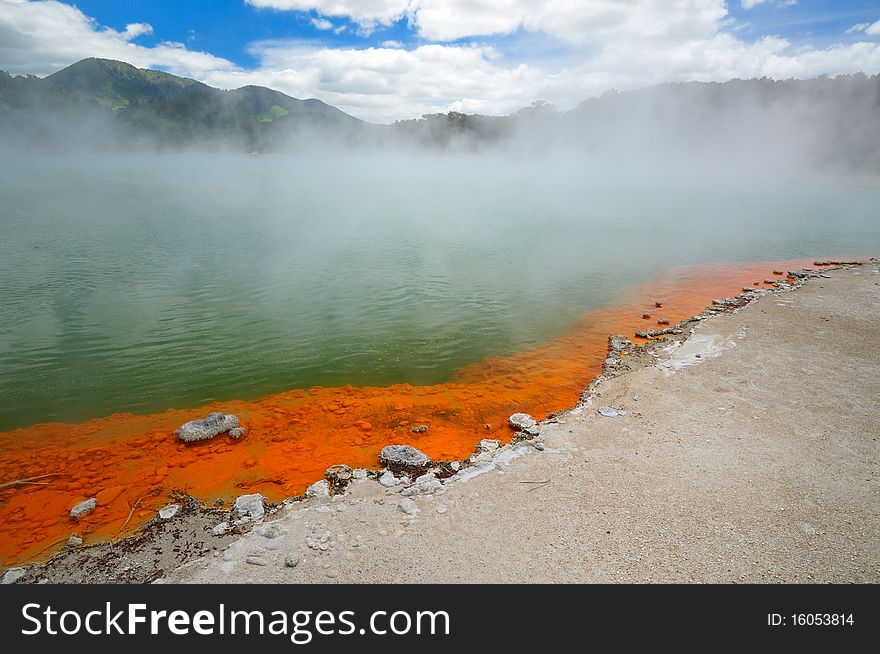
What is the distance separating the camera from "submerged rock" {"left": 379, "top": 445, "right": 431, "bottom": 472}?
21.4ft

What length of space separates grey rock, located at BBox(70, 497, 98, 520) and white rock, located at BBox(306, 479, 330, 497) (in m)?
2.99

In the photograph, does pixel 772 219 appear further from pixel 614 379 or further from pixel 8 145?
pixel 8 145

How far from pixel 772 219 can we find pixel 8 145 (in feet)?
579

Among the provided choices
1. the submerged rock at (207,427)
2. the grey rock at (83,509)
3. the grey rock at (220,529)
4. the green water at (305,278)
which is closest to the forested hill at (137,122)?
the green water at (305,278)

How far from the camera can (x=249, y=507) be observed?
18.5 ft

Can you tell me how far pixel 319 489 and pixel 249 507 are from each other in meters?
0.90

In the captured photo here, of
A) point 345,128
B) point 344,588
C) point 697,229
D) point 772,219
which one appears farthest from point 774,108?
point 345,128

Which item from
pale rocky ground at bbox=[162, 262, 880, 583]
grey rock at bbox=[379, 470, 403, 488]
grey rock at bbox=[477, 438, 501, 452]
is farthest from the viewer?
grey rock at bbox=[477, 438, 501, 452]

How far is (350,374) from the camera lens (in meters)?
10.5

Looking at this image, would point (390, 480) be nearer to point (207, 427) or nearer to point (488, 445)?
point (488, 445)

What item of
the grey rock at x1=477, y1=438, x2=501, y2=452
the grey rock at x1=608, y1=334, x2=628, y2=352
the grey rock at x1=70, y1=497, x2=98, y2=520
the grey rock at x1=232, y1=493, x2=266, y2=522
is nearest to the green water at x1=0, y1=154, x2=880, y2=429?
the grey rock at x1=608, y1=334, x2=628, y2=352

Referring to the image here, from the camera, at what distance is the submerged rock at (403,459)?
6.53m

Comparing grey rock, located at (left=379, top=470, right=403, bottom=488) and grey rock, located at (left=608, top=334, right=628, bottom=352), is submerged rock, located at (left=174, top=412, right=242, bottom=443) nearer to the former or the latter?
grey rock, located at (left=379, top=470, right=403, bottom=488)

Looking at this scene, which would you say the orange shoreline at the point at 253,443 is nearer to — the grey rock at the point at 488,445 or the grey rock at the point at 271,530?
the grey rock at the point at 488,445
